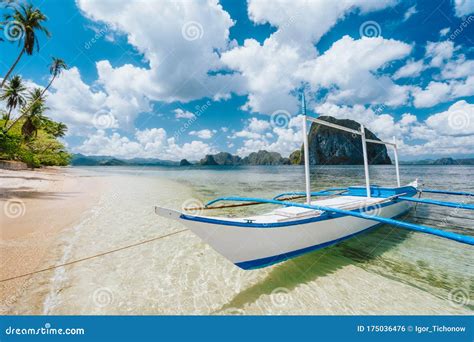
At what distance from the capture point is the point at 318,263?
557cm

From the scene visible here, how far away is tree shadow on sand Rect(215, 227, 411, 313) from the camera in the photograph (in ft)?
14.1

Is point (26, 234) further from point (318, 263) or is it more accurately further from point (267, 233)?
point (318, 263)

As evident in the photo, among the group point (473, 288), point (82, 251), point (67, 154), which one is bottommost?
point (473, 288)

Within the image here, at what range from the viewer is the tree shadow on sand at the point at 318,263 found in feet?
14.1

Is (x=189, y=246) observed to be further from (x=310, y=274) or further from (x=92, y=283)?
(x=310, y=274)

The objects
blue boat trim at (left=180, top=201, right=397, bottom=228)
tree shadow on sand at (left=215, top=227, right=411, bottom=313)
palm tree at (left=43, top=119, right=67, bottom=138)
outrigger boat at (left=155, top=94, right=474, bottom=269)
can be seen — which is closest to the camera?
blue boat trim at (left=180, top=201, right=397, bottom=228)

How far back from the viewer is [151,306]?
12.6ft

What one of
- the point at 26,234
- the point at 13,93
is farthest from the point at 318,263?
the point at 13,93

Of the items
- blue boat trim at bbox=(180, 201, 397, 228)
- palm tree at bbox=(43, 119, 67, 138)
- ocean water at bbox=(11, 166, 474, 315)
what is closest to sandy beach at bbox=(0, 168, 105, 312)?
ocean water at bbox=(11, 166, 474, 315)

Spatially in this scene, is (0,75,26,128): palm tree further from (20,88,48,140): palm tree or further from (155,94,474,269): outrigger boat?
(155,94,474,269): outrigger boat

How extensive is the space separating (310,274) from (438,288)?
9.38ft

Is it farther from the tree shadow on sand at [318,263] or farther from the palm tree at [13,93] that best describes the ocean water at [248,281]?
the palm tree at [13,93]
